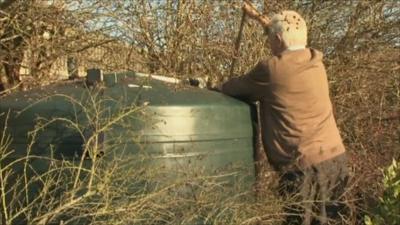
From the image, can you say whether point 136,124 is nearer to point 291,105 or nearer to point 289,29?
point 291,105

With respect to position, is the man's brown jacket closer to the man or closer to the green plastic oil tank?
the man

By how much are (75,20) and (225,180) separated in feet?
10.1

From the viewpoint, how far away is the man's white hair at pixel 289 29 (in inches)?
164

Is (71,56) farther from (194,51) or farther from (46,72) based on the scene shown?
(194,51)

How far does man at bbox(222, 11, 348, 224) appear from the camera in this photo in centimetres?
409

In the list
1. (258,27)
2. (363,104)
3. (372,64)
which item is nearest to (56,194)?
(258,27)

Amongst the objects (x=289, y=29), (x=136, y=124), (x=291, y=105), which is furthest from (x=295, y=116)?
(x=136, y=124)

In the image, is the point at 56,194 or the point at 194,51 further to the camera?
the point at 194,51

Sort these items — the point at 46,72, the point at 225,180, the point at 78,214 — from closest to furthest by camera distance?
the point at 78,214, the point at 225,180, the point at 46,72

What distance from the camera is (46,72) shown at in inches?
252

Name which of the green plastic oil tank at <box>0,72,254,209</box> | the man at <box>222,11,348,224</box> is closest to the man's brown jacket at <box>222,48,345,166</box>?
the man at <box>222,11,348,224</box>

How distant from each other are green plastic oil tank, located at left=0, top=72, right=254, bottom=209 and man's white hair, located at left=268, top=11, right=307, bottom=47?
50cm

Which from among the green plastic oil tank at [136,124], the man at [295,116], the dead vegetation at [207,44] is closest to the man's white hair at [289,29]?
the man at [295,116]

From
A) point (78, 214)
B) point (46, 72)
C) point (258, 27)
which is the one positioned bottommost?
point (78, 214)
